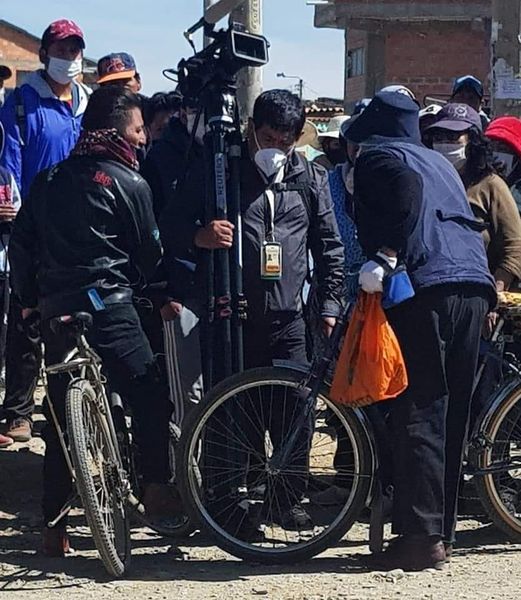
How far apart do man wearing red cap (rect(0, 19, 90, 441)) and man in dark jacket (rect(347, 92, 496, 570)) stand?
246 cm

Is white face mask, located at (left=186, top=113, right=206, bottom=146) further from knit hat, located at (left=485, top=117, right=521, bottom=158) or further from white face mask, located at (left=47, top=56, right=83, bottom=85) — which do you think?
knit hat, located at (left=485, top=117, right=521, bottom=158)

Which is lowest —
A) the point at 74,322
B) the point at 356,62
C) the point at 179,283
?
the point at 74,322

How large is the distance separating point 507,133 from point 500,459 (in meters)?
2.06

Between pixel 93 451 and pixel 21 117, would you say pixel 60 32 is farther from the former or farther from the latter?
pixel 93 451

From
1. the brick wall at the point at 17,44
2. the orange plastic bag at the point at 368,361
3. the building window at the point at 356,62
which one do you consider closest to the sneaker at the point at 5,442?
the orange plastic bag at the point at 368,361

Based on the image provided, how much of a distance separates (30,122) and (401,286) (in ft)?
9.45

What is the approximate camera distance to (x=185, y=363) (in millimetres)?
6094

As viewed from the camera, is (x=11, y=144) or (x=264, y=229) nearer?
(x=264, y=229)

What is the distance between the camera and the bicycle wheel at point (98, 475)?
4949mm

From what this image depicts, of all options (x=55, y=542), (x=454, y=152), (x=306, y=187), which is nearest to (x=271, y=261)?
(x=306, y=187)

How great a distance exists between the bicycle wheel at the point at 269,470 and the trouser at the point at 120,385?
17 centimetres

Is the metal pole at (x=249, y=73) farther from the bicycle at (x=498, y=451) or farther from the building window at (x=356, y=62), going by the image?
the building window at (x=356, y=62)

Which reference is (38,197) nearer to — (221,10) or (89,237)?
(89,237)

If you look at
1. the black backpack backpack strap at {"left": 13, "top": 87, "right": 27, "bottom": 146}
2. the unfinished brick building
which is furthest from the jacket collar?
the unfinished brick building
